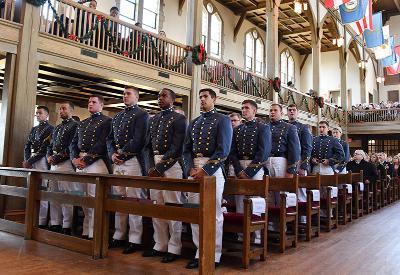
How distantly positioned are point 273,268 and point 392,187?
8.55 meters

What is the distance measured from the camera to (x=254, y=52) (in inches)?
771

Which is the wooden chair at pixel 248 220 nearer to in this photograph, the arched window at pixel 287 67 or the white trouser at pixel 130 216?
the white trouser at pixel 130 216

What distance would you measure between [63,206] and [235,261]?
2293 mm

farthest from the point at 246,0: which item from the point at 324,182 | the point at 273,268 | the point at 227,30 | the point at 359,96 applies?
the point at 273,268

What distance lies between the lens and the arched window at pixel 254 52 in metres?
19.2

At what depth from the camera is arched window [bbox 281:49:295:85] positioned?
22.1 meters

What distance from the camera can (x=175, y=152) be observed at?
3.99 m

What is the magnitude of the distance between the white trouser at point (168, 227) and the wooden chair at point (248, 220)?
477 millimetres

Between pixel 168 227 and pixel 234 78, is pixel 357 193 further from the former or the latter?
pixel 234 78

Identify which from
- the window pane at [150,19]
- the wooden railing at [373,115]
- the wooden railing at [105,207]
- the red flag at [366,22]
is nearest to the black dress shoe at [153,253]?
the wooden railing at [105,207]

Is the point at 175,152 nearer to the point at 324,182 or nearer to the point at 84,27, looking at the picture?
the point at 324,182

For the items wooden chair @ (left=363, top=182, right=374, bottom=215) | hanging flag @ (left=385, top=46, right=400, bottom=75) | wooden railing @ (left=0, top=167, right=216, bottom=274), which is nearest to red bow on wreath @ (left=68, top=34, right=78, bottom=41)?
wooden railing @ (left=0, top=167, right=216, bottom=274)

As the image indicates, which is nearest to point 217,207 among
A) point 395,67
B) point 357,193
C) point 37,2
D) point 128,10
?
point 357,193

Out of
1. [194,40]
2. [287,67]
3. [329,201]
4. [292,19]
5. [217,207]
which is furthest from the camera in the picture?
[287,67]
